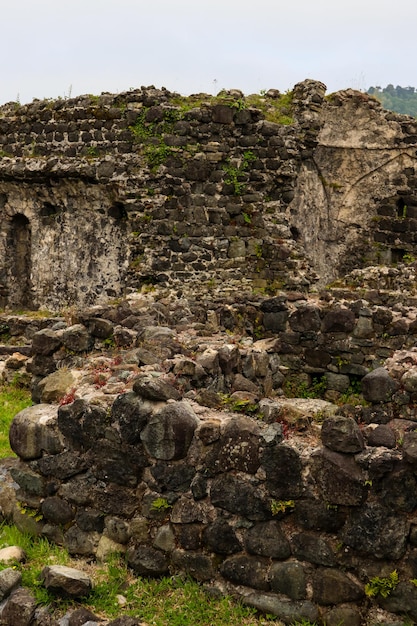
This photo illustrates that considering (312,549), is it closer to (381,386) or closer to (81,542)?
(81,542)

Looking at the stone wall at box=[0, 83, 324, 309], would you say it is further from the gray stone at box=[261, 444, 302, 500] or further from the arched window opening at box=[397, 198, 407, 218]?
the gray stone at box=[261, 444, 302, 500]

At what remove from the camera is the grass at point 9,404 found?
7795 mm

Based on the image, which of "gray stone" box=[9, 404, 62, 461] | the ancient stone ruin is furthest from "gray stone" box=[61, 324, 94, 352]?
"gray stone" box=[9, 404, 62, 461]

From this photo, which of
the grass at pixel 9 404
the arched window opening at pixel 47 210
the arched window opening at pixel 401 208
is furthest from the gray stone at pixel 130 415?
the arched window opening at pixel 401 208

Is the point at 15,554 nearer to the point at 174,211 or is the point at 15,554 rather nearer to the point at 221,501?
the point at 221,501

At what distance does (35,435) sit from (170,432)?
1.31 meters

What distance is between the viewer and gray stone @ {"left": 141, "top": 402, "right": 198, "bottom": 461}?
4375 millimetres

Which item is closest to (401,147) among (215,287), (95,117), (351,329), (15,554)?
(215,287)

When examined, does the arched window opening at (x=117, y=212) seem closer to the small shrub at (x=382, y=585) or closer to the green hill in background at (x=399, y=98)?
the small shrub at (x=382, y=585)

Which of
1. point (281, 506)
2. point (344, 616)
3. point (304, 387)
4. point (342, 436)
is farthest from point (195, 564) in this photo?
point (304, 387)

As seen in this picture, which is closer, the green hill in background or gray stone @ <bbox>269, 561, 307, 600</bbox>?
gray stone @ <bbox>269, 561, 307, 600</bbox>

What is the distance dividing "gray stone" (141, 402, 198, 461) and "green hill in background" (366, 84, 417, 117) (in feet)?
234

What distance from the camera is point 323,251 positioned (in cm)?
1505

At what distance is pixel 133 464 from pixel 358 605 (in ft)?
5.69
